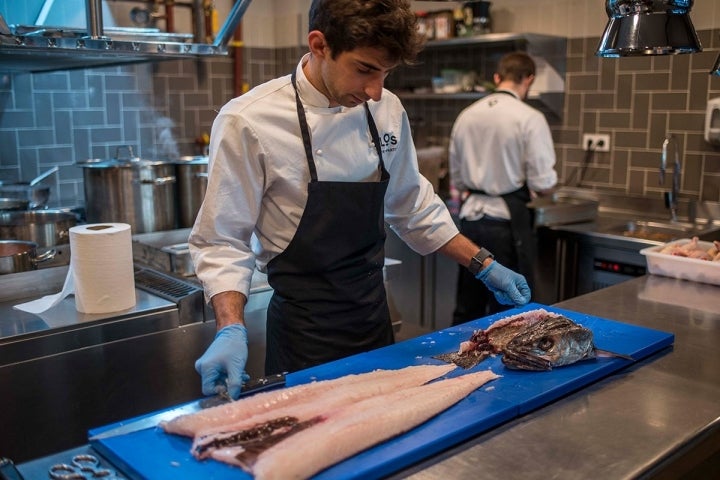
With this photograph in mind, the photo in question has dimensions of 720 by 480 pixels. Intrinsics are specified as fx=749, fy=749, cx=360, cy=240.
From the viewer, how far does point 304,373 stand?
177cm

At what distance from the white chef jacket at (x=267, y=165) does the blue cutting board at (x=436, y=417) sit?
38cm

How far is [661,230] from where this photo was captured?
4289 mm

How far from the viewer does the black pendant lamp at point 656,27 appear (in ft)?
6.91

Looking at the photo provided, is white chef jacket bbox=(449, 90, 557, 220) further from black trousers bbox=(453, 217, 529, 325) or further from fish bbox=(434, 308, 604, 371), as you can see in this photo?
fish bbox=(434, 308, 604, 371)

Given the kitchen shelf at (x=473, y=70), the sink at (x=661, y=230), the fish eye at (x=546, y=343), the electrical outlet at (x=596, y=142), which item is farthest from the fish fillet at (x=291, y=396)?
the electrical outlet at (x=596, y=142)

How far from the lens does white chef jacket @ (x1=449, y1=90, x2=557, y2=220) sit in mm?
4141

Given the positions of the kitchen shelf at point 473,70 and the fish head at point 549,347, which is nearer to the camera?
the fish head at point 549,347

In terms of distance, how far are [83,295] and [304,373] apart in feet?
3.30

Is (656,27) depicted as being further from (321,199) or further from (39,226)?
(39,226)

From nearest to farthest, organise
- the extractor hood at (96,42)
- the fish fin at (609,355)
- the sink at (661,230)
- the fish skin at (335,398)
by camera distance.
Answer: the fish skin at (335,398) < the fish fin at (609,355) < the extractor hood at (96,42) < the sink at (661,230)

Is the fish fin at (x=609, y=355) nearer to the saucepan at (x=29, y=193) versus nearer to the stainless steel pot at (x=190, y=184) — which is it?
the stainless steel pot at (x=190, y=184)

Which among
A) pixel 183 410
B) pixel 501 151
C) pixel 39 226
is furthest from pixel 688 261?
pixel 39 226

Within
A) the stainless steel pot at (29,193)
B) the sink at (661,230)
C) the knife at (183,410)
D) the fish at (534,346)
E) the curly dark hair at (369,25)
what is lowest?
the sink at (661,230)

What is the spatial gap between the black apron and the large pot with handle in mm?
1495
